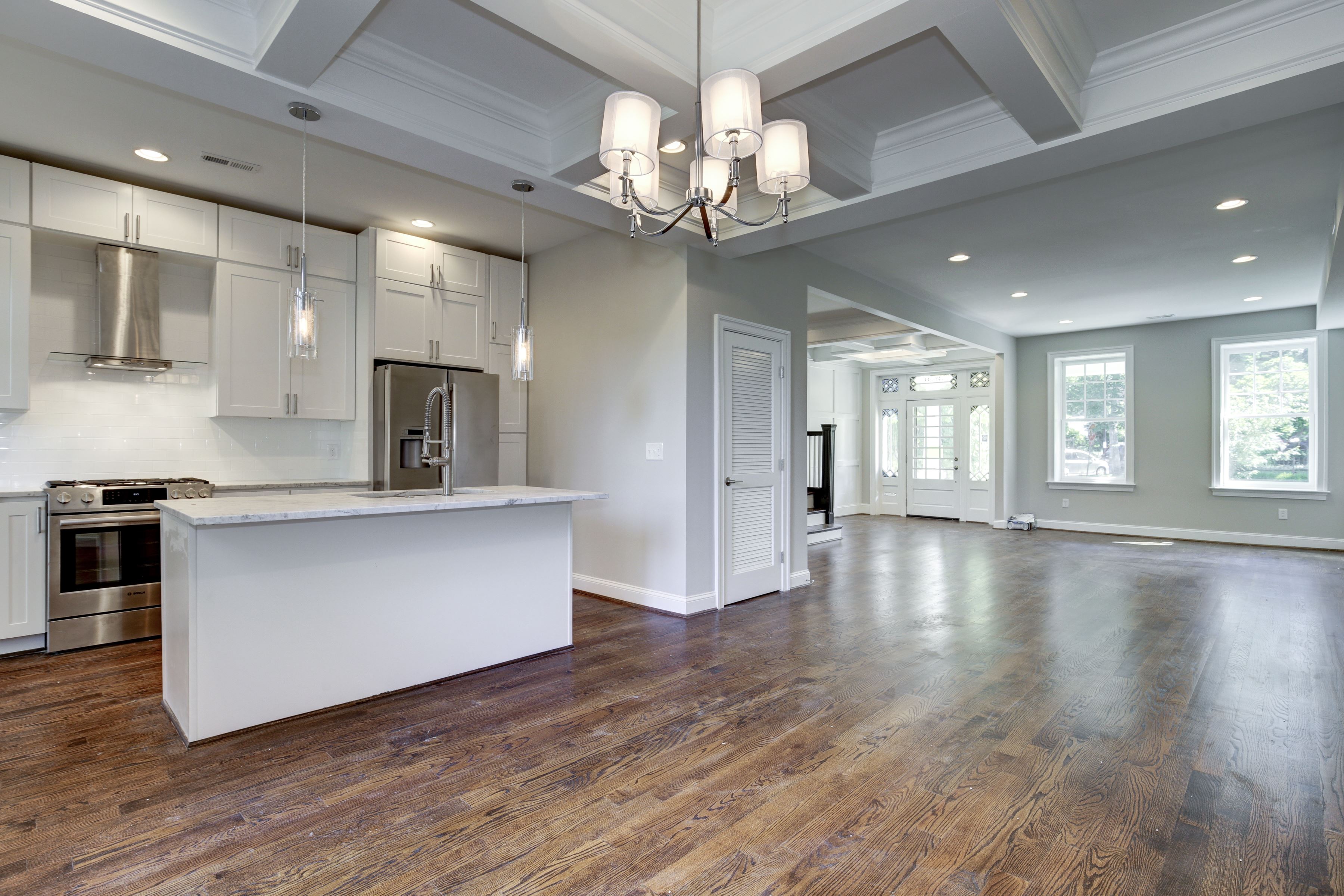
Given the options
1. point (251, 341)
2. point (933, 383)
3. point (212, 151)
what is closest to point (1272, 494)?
point (933, 383)

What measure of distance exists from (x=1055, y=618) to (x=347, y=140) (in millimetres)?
4775

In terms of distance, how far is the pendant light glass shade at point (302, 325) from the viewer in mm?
2436

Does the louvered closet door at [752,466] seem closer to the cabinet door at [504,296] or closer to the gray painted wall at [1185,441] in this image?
the cabinet door at [504,296]

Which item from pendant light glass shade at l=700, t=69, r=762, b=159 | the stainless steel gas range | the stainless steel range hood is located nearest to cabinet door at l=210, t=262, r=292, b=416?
the stainless steel range hood

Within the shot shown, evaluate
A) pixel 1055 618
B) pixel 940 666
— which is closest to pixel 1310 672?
pixel 1055 618

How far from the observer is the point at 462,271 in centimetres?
498

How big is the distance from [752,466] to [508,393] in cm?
205

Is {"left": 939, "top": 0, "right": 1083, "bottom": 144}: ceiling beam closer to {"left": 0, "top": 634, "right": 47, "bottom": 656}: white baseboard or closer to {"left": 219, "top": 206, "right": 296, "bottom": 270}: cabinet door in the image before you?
{"left": 219, "top": 206, "right": 296, "bottom": 270}: cabinet door

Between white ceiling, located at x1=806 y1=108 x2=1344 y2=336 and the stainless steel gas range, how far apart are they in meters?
4.66

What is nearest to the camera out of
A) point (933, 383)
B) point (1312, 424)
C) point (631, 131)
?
point (631, 131)

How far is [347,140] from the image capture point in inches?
114

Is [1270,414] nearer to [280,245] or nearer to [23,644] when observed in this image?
[280,245]

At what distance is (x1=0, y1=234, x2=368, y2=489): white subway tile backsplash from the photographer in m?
3.77

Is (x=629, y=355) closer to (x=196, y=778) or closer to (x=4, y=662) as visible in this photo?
(x=196, y=778)
